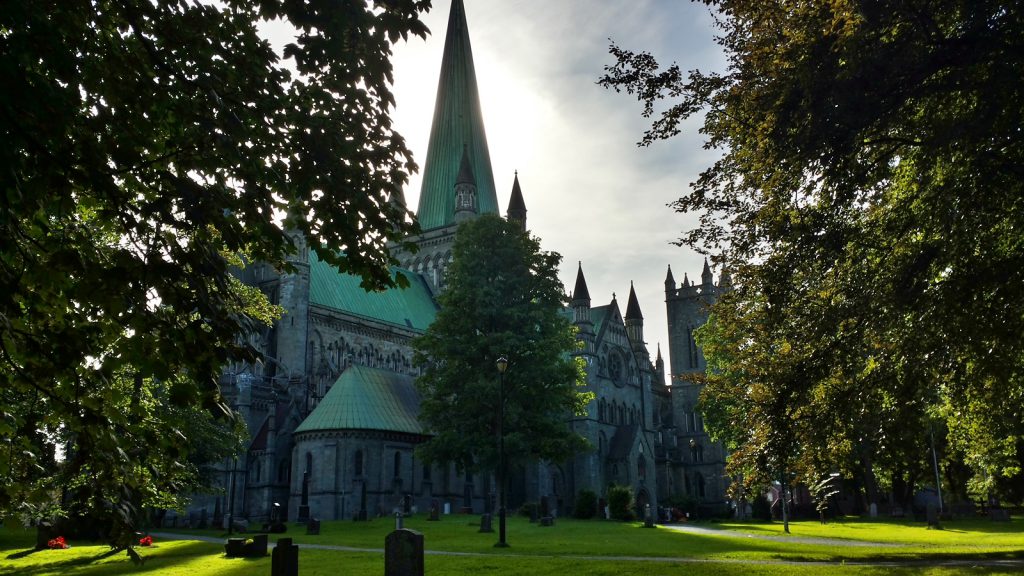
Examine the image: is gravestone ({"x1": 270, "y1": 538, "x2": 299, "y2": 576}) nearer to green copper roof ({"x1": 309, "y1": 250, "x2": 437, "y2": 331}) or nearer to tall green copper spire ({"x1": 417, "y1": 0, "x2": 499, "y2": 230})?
green copper roof ({"x1": 309, "y1": 250, "x2": 437, "y2": 331})

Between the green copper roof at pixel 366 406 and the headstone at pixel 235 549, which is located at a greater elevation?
the green copper roof at pixel 366 406

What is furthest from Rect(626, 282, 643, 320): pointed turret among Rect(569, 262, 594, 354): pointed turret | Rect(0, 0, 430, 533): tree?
Rect(0, 0, 430, 533): tree

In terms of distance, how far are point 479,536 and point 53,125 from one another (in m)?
23.4

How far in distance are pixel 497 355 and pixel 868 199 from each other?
2088 cm

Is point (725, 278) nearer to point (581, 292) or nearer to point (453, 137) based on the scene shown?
point (581, 292)

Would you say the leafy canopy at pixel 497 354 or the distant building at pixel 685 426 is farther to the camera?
the distant building at pixel 685 426

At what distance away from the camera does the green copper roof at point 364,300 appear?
5434 centimetres

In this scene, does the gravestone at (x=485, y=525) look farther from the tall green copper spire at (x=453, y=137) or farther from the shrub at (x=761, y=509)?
the tall green copper spire at (x=453, y=137)

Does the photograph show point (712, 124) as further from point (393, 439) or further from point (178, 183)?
point (393, 439)

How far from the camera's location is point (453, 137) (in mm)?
75062

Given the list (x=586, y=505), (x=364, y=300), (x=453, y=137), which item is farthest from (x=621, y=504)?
(x=453, y=137)

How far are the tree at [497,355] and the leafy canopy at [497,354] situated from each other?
43 mm

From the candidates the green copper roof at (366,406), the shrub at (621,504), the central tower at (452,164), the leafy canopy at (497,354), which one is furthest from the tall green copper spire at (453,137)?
the leafy canopy at (497,354)

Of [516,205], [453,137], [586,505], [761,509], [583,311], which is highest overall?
[453,137]
